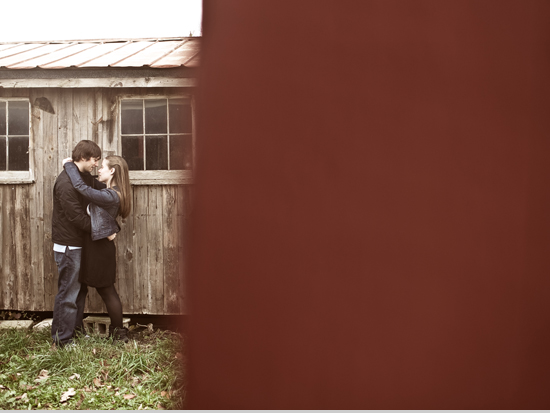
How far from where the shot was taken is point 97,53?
6.11 meters

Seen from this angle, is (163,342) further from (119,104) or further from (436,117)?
(436,117)

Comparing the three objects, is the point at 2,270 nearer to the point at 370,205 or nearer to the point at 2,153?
the point at 2,153

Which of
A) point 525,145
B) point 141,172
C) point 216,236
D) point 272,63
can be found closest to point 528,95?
point 525,145

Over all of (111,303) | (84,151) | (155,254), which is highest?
(84,151)

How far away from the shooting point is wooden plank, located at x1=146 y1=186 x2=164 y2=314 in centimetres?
577

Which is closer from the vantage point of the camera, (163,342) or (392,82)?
(392,82)

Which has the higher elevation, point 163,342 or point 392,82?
point 392,82

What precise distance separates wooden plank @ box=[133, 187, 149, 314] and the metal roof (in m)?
1.59

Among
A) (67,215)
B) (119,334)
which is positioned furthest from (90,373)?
(67,215)

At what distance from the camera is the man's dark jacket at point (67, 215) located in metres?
4.77

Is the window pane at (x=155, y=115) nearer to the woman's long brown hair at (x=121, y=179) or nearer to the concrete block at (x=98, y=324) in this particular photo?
the woman's long brown hair at (x=121, y=179)

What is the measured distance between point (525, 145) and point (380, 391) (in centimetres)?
35

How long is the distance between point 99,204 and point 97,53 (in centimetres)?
244

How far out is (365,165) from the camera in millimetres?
544
